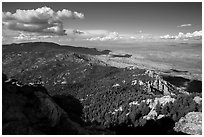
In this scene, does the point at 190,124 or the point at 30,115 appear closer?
the point at 30,115

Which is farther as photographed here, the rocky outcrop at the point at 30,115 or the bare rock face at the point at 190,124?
the bare rock face at the point at 190,124

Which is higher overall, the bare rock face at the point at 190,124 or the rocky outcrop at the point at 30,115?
the rocky outcrop at the point at 30,115

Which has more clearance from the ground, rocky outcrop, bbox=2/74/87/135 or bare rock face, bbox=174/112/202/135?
rocky outcrop, bbox=2/74/87/135

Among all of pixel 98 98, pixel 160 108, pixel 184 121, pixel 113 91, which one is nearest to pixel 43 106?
pixel 184 121

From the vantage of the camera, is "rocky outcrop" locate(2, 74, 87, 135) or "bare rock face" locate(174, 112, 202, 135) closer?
"rocky outcrop" locate(2, 74, 87, 135)

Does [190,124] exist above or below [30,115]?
below
